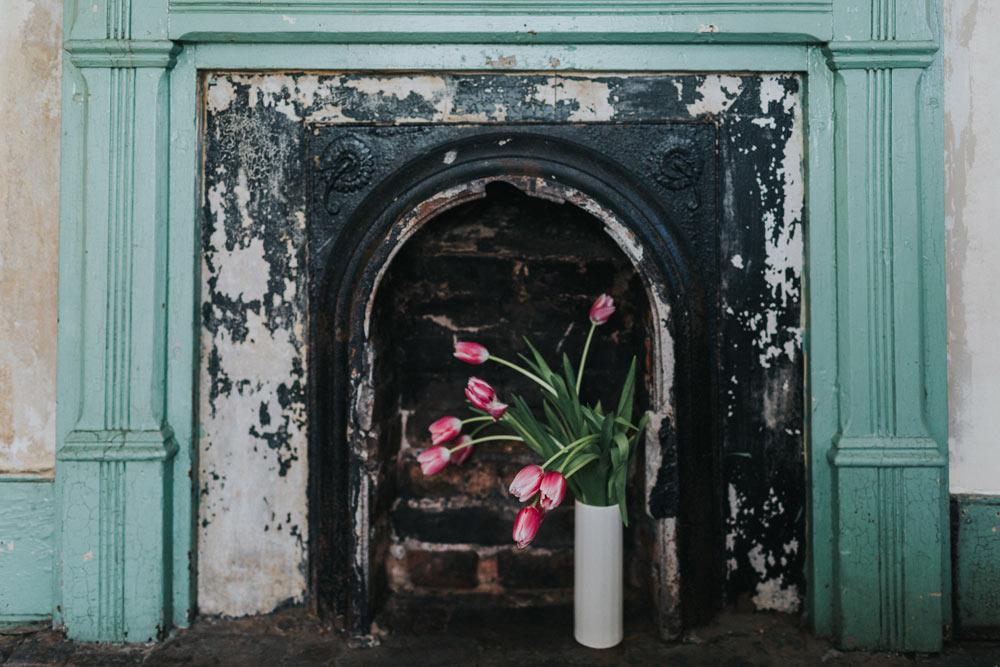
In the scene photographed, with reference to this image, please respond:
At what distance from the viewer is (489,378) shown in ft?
7.43

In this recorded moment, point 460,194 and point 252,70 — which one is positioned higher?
point 252,70

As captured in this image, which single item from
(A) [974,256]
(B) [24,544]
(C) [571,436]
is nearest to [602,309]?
(C) [571,436]

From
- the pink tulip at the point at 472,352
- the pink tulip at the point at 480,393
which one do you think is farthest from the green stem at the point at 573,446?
the pink tulip at the point at 472,352

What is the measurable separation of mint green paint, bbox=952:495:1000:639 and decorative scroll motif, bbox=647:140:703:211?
115 cm

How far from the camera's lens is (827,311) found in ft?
6.45

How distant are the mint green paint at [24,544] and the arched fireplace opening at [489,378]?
0.77m

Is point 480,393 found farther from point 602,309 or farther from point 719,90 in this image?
point 719,90

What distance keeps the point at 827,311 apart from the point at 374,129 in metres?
1.37

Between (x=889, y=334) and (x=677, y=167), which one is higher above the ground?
(x=677, y=167)

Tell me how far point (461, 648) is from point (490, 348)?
0.87 m

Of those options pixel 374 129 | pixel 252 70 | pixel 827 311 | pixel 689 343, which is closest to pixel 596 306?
pixel 689 343

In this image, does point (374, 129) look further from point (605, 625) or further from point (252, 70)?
point (605, 625)

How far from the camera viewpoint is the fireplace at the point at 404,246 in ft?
6.49

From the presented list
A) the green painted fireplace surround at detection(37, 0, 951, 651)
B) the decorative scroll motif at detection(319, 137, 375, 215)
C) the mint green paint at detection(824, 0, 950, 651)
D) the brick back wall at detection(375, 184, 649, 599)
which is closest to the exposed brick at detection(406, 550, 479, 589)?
the brick back wall at detection(375, 184, 649, 599)
